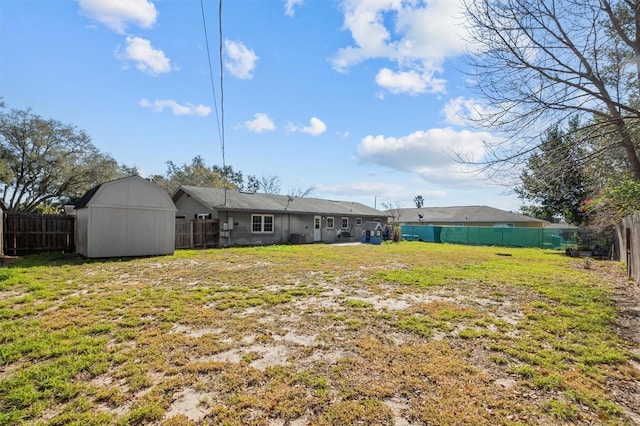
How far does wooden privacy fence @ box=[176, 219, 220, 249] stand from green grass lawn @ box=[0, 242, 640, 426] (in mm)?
7947

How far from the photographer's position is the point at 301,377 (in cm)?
295

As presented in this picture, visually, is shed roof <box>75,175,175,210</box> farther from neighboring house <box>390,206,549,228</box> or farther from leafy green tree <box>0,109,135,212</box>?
neighboring house <box>390,206,549,228</box>

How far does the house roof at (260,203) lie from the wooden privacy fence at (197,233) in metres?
0.97

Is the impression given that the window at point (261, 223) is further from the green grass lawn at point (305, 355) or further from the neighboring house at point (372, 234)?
the green grass lawn at point (305, 355)

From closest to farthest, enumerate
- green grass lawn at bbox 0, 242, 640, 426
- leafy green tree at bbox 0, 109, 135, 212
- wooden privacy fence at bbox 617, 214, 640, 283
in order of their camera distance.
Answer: green grass lawn at bbox 0, 242, 640, 426, wooden privacy fence at bbox 617, 214, 640, 283, leafy green tree at bbox 0, 109, 135, 212

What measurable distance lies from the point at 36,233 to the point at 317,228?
14.5 meters

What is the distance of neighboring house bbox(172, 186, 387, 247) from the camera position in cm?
Result: 1677

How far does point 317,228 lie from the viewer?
71.0 feet

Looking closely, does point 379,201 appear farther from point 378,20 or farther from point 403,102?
point 378,20

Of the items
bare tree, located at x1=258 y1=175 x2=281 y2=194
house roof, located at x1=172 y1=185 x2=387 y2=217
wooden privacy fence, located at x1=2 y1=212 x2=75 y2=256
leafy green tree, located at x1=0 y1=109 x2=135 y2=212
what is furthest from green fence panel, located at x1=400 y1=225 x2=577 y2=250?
leafy green tree, located at x1=0 y1=109 x2=135 y2=212

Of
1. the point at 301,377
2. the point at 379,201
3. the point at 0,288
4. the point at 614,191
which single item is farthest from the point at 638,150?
the point at 379,201

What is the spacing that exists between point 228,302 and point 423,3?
677 cm

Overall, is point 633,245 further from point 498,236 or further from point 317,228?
point 317,228

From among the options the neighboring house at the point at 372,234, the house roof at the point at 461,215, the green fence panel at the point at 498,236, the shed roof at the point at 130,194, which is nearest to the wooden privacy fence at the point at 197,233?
the shed roof at the point at 130,194
